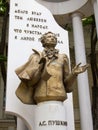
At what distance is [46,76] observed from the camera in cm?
491

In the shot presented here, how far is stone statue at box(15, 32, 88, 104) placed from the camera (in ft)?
16.3

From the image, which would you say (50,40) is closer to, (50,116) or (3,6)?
(50,116)

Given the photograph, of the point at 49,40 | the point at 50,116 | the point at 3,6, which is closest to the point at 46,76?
the point at 50,116

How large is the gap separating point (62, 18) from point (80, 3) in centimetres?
81

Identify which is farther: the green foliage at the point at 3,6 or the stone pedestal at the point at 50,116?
the green foliage at the point at 3,6

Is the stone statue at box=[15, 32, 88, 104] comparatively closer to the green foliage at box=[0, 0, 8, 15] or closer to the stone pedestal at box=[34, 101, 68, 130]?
the stone pedestal at box=[34, 101, 68, 130]

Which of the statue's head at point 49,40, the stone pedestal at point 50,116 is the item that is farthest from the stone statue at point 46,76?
the stone pedestal at point 50,116

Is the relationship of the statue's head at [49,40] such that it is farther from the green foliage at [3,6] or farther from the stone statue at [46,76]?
the green foliage at [3,6]

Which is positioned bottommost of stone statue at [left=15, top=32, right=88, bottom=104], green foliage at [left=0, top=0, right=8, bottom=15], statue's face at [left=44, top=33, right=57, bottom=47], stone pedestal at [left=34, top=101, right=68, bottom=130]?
stone pedestal at [left=34, top=101, right=68, bottom=130]

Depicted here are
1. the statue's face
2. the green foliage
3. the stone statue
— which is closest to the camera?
the stone statue

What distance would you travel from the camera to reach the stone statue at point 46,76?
196 inches

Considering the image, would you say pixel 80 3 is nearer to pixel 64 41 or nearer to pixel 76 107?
pixel 64 41

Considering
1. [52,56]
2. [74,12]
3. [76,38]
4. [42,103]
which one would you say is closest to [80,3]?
[74,12]

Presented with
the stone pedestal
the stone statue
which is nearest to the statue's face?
the stone statue
